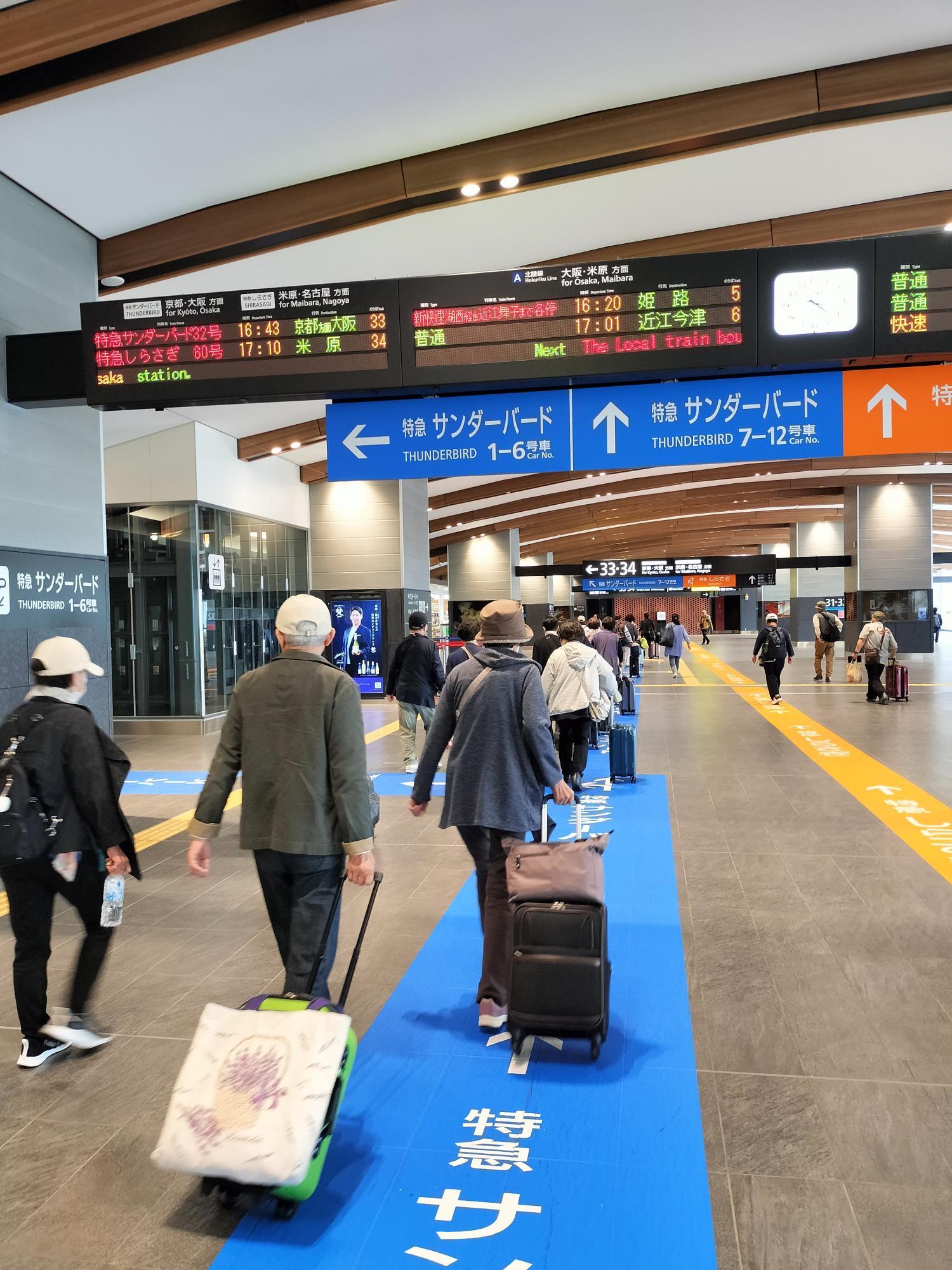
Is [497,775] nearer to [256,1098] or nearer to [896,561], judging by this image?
[256,1098]

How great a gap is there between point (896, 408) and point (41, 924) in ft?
19.7

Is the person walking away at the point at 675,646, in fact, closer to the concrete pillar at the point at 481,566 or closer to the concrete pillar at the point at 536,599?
the concrete pillar at the point at 481,566

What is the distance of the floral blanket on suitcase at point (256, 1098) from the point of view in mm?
2406

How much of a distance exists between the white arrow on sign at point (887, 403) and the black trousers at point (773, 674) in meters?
9.14

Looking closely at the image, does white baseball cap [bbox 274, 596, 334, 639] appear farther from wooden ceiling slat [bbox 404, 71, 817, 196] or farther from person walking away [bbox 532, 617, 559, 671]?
person walking away [bbox 532, 617, 559, 671]

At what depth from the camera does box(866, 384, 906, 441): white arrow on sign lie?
6.28m

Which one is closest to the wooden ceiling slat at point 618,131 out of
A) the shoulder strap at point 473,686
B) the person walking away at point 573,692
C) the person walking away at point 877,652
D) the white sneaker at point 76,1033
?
the person walking away at point 573,692

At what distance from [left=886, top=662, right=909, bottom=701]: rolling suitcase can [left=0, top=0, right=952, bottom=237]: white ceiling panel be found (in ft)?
38.7

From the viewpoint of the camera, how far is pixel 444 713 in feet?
12.5

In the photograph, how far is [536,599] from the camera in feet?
133

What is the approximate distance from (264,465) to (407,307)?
34.0 ft

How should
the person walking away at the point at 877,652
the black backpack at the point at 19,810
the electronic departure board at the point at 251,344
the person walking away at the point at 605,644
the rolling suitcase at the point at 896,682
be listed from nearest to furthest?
the black backpack at the point at 19,810 → the electronic departure board at the point at 251,344 → the person walking away at the point at 605,644 → the person walking away at the point at 877,652 → the rolling suitcase at the point at 896,682

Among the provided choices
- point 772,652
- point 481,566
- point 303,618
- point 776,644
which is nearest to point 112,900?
point 303,618

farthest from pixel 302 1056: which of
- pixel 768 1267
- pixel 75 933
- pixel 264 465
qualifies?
pixel 264 465
